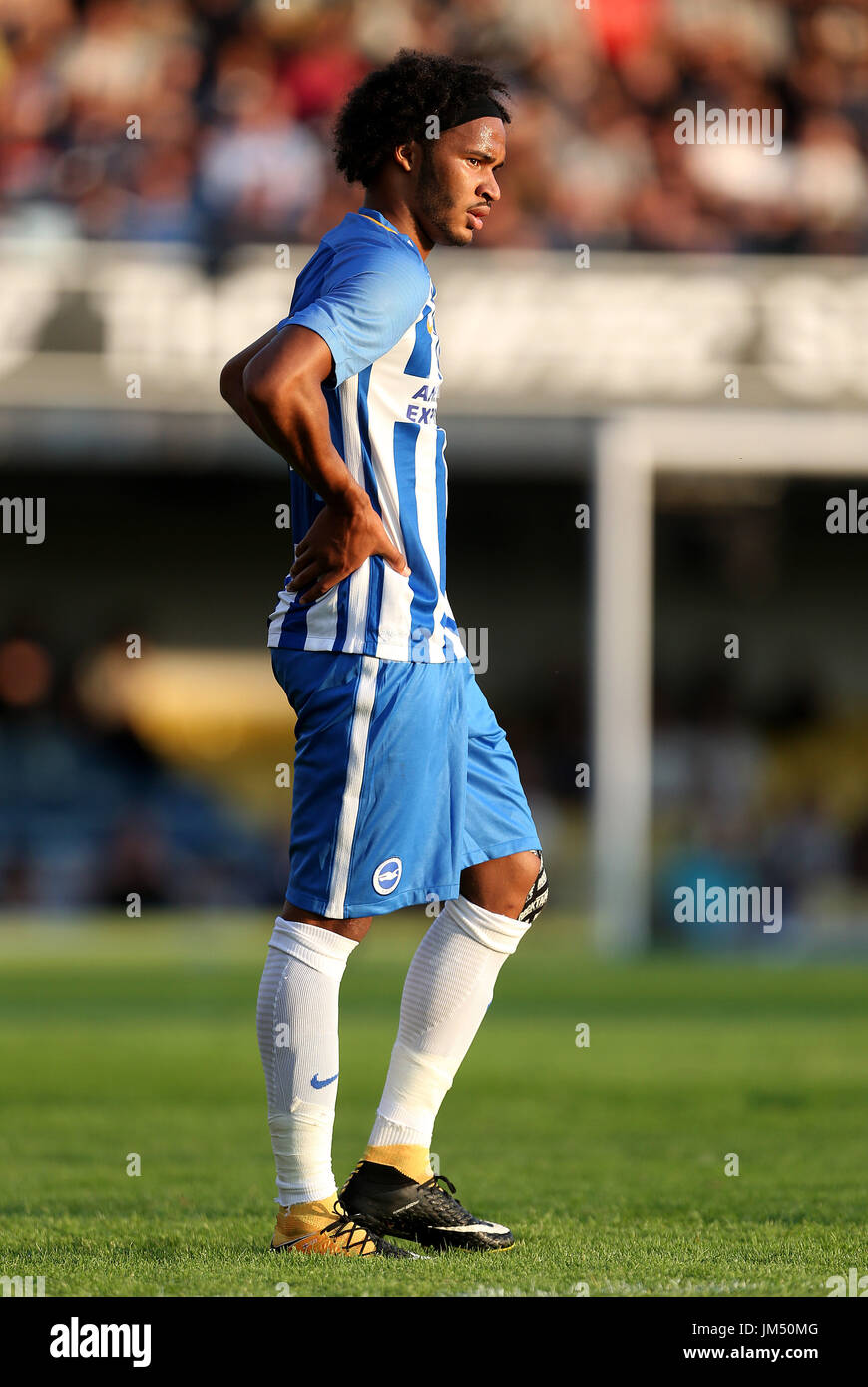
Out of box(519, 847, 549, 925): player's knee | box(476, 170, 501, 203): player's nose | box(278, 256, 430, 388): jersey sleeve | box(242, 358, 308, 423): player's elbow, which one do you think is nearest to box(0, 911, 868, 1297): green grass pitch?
box(519, 847, 549, 925): player's knee

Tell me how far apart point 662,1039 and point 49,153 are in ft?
26.3

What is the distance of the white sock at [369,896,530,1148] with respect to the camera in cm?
367

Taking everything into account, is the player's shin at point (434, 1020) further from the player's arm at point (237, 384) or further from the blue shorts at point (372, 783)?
the player's arm at point (237, 384)

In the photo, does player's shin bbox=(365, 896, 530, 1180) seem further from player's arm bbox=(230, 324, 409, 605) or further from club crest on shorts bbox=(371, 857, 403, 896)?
player's arm bbox=(230, 324, 409, 605)

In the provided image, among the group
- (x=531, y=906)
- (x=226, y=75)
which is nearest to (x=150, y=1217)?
(x=531, y=906)

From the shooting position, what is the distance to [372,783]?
3389 millimetres

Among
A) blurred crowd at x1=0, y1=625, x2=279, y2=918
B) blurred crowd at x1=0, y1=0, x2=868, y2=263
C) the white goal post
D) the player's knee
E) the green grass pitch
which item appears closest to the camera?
the green grass pitch

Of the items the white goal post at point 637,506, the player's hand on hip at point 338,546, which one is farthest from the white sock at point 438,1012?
the white goal post at point 637,506

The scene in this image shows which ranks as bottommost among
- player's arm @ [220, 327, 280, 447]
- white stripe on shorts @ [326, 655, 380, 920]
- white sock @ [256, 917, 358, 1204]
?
white sock @ [256, 917, 358, 1204]

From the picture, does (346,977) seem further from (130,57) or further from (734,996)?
(130,57)

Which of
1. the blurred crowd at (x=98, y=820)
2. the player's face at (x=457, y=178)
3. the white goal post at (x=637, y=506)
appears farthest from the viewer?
the blurred crowd at (x=98, y=820)

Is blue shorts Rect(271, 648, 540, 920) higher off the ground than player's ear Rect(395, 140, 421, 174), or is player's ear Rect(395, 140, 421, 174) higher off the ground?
player's ear Rect(395, 140, 421, 174)

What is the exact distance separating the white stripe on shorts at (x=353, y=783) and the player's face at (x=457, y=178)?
0.84 metres

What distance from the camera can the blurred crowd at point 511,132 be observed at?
502 inches
